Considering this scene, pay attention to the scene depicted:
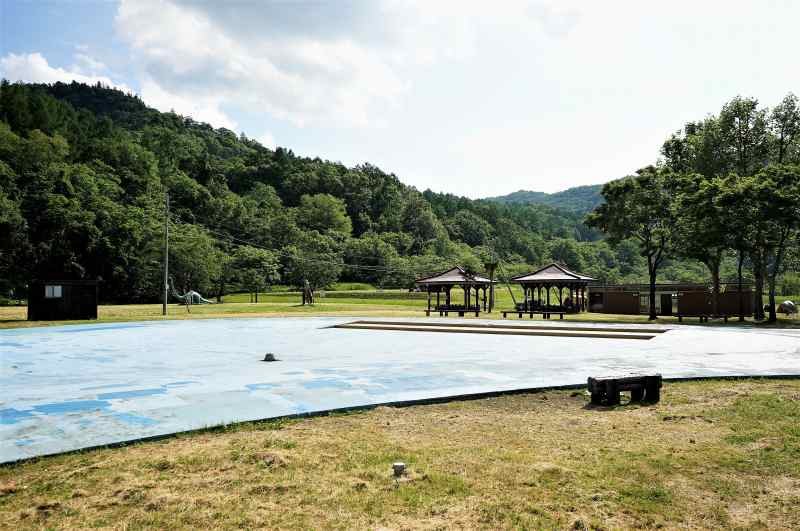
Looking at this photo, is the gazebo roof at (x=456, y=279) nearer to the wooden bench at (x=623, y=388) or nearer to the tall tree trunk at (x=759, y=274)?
the tall tree trunk at (x=759, y=274)

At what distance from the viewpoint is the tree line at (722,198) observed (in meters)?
Answer: 27.4

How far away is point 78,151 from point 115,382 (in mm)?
76033

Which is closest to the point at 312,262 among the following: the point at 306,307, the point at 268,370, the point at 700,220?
the point at 306,307

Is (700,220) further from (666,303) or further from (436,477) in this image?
(436,477)

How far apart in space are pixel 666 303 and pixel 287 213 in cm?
6303

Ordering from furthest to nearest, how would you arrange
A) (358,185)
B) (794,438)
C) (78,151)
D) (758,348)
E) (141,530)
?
(358,185) → (78,151) → (758,348) → (794,438) → (141,530)

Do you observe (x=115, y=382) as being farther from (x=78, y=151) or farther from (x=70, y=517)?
(x=78, y=151)

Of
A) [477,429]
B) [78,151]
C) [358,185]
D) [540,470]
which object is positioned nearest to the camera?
[540,470]

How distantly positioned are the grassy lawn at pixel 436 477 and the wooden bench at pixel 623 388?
76 centimetres

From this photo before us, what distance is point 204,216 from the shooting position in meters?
81.7

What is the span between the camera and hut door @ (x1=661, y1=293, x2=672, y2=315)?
124ft

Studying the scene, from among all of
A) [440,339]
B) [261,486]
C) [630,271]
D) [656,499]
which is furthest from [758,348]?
[630,271]

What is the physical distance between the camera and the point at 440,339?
57.8ft

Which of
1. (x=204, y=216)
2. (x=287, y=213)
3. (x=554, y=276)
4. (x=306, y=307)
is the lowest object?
(x=306, y=307)
